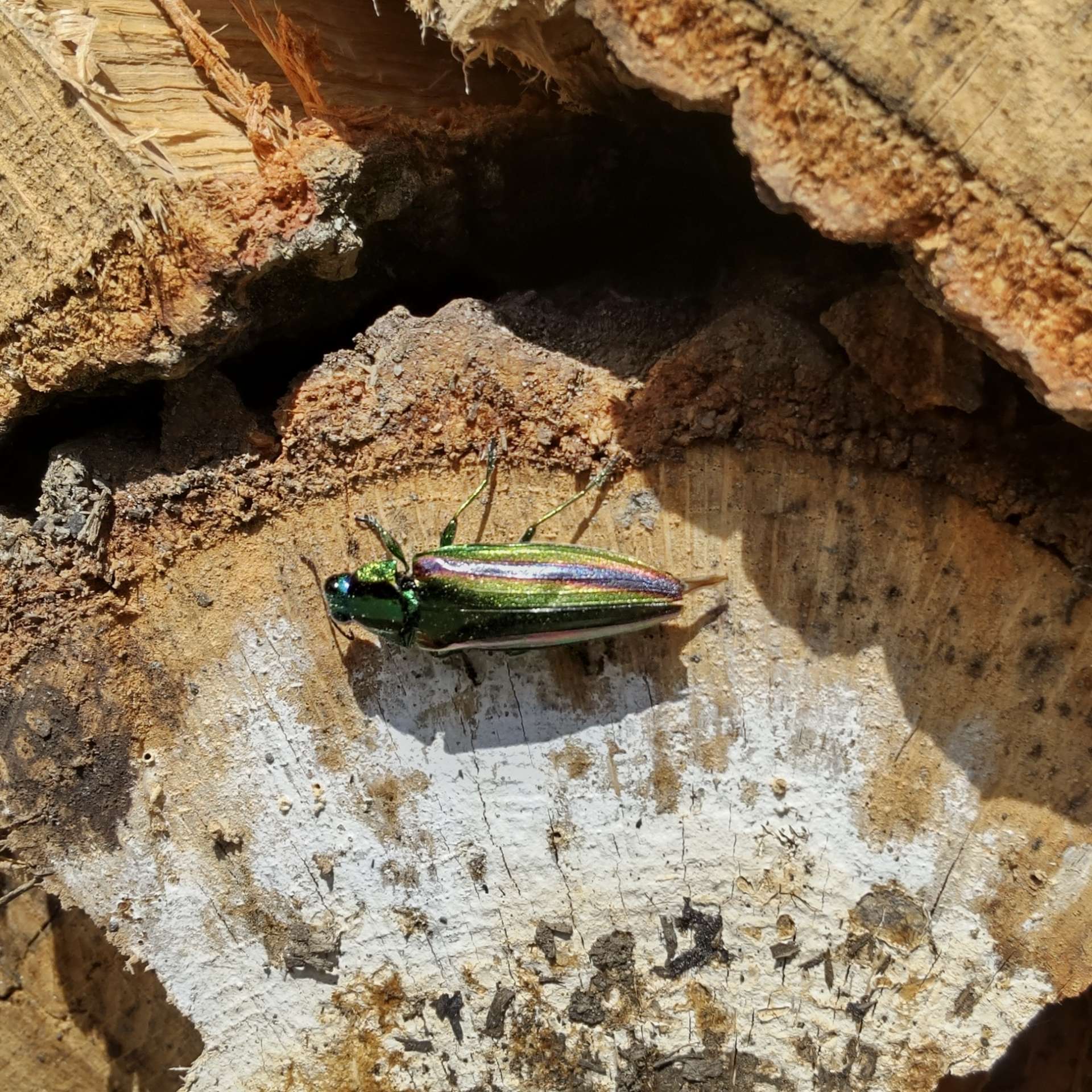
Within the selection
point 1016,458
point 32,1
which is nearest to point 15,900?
point 32,1

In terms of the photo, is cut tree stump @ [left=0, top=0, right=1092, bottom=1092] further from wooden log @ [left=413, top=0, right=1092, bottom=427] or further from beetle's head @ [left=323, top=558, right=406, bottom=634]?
wooden log @ [left=413, top=0, right=1092, bottom=427]

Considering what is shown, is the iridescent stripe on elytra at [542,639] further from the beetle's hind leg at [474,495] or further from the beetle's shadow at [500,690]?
the beetle's hind leg at [474,495]

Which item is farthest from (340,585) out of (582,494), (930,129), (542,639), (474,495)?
(930,129)

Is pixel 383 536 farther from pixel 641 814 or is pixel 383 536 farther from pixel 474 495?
pixel 641 814

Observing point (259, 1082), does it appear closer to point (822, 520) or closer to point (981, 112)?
point (822, 520)

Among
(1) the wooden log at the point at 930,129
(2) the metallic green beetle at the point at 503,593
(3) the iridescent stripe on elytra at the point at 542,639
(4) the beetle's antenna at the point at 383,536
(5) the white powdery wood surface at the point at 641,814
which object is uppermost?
(1) the wooden log at the point at 930,129

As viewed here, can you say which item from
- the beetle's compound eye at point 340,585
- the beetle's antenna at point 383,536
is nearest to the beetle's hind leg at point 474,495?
the beetle's antenna at point 383,536
